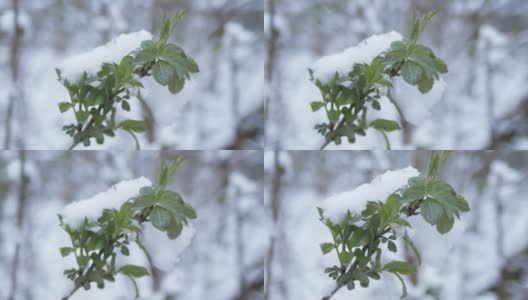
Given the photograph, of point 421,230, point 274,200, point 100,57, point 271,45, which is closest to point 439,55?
point 271,45

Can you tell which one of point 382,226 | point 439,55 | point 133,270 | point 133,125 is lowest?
point 133,270

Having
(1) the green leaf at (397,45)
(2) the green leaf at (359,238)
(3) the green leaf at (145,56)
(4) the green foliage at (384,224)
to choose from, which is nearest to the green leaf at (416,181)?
(4) the green foliage at (384,224)

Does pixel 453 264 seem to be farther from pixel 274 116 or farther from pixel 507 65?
pixel 274 116

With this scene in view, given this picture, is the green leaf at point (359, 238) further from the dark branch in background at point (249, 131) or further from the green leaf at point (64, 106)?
the green leaf at point (64, 106)

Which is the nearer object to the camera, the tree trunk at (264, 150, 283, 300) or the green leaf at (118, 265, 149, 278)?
the green leaf at (118, 265, 149, 278)

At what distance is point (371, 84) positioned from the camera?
1.27 m

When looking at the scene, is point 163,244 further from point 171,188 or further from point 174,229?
point 171,188

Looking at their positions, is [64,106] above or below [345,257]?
above

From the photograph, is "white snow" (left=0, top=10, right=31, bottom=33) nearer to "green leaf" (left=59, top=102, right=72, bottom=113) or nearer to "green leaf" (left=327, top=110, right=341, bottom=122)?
"green leaf" (left=59, top=102, right=72, bottom=113)

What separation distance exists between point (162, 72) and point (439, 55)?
2.71ft

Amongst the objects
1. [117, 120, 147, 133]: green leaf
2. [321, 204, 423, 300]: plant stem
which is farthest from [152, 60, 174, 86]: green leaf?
[321, 204, 423, 300]: plant stem

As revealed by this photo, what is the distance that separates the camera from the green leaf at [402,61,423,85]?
1234mm

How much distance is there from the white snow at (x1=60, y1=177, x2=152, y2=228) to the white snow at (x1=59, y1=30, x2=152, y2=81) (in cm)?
21

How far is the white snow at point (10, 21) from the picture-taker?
1.59 m
